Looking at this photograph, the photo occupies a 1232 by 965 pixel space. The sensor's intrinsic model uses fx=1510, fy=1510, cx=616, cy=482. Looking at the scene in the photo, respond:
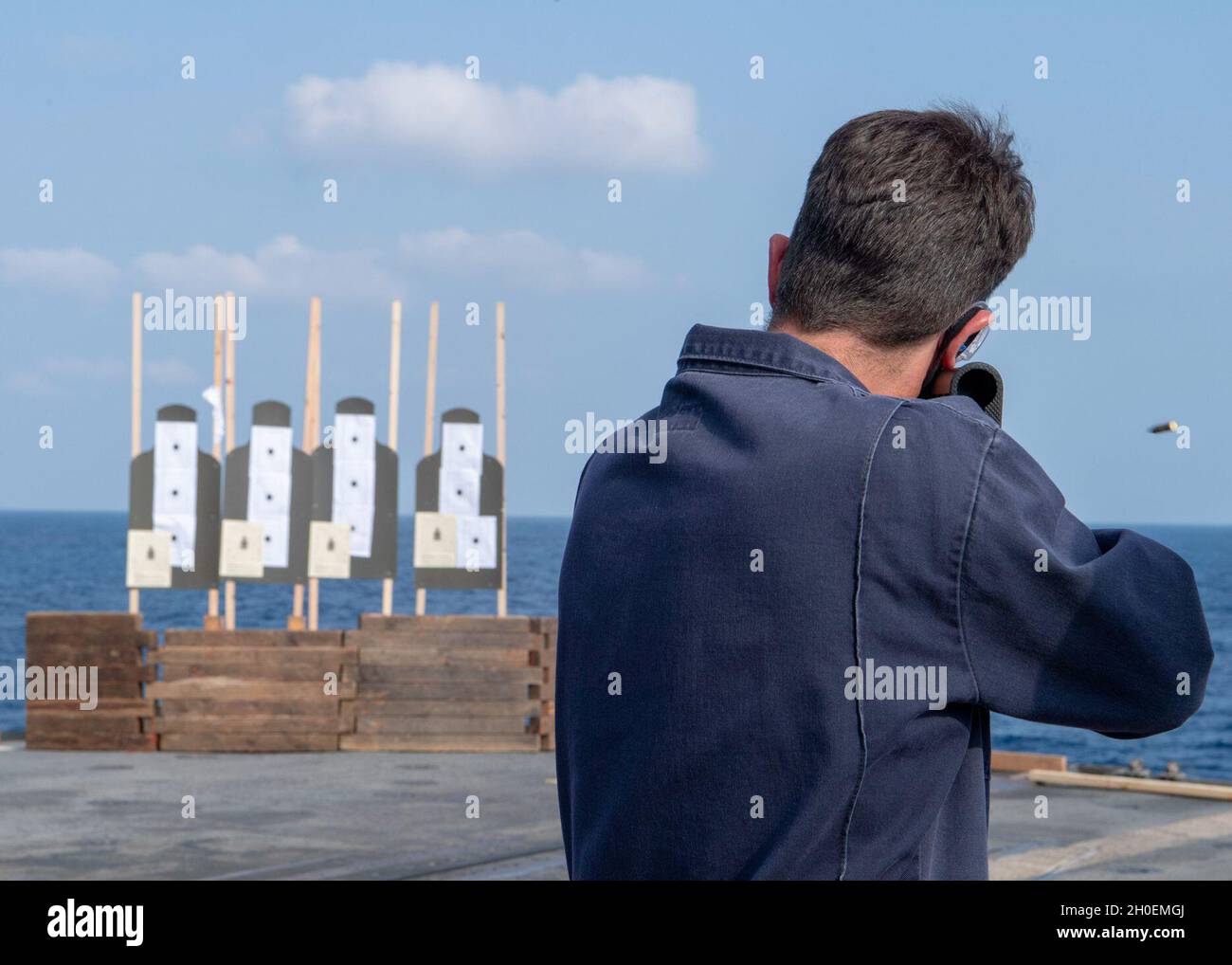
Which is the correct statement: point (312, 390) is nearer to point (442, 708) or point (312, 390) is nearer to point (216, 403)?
point (216, 403)

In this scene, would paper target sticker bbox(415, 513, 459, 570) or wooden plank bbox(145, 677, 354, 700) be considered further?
paper target sticker bbox(415, 513, 459, 570)

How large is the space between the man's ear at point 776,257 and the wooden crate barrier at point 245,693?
11073 millimetres

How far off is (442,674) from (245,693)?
1.61 meters

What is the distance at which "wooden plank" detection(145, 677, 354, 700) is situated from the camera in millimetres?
12398

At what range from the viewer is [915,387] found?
1662 millimetres

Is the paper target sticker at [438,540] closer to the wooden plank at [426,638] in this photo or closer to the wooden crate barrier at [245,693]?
the wooden plank at [426,638]

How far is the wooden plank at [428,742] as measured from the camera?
12.6m

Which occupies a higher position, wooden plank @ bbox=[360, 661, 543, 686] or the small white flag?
the small white flag

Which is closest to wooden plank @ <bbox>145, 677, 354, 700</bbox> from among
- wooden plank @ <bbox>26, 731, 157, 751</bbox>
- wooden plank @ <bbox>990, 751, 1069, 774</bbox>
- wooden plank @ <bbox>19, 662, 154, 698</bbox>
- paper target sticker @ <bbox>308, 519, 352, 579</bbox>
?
wooden plank @ <bbox>19, 662, 154, 698</bbox>

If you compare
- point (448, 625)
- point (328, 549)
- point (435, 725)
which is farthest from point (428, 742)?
point (328, 549)

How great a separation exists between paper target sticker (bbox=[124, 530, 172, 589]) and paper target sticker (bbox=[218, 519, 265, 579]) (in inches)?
18.9

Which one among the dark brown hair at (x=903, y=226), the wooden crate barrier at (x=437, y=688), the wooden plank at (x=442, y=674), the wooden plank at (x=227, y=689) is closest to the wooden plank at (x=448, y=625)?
the wooden crate barrier at (x=437, y=688)

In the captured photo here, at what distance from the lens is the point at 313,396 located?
535 inches

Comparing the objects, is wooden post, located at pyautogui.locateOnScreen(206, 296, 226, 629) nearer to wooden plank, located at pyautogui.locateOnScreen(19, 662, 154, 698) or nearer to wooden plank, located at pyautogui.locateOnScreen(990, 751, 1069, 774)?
wooden plank, located at pyautogui.locateOnScreen(19, 662, 154, 698)
